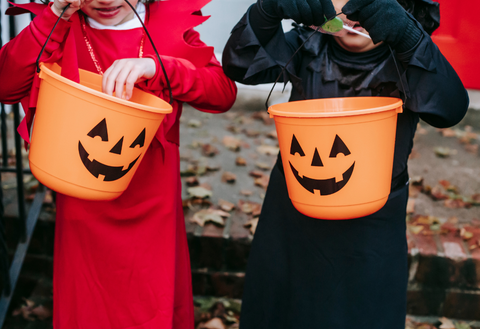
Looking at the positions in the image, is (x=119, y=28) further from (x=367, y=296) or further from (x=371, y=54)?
(x=367, y=296)

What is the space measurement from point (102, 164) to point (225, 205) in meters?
1.45

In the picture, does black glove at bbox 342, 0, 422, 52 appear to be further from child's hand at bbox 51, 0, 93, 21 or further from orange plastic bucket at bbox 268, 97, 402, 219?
child's hand at bbox 51, 0, 93, 21

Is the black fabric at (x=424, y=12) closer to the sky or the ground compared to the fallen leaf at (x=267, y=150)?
closer to the sky

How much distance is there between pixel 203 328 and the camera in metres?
2.22

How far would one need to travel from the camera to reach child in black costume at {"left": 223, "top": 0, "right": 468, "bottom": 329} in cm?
119

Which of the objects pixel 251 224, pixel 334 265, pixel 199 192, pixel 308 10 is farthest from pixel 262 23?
pixel 199 192

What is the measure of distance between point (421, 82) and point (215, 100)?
66 centimetres

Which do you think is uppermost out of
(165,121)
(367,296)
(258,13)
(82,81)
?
(258,13)

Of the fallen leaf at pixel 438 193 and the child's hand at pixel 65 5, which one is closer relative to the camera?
the child's hand at pixel 65 5

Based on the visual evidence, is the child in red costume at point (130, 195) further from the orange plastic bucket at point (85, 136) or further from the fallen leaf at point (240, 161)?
the fallen leaf at point (240, 161)

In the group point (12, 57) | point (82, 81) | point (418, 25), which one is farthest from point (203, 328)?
point (418, 25)

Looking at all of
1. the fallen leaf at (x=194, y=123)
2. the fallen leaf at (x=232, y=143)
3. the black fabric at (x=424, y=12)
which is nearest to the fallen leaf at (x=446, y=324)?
the black fabric at (x=424, y=12)

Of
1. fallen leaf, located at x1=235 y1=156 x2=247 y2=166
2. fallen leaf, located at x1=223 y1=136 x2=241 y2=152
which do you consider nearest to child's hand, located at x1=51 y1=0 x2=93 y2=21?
fallen leaf, located at x1=235 y1=156 x2=247 y2=166

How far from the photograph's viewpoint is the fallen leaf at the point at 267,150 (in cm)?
330
